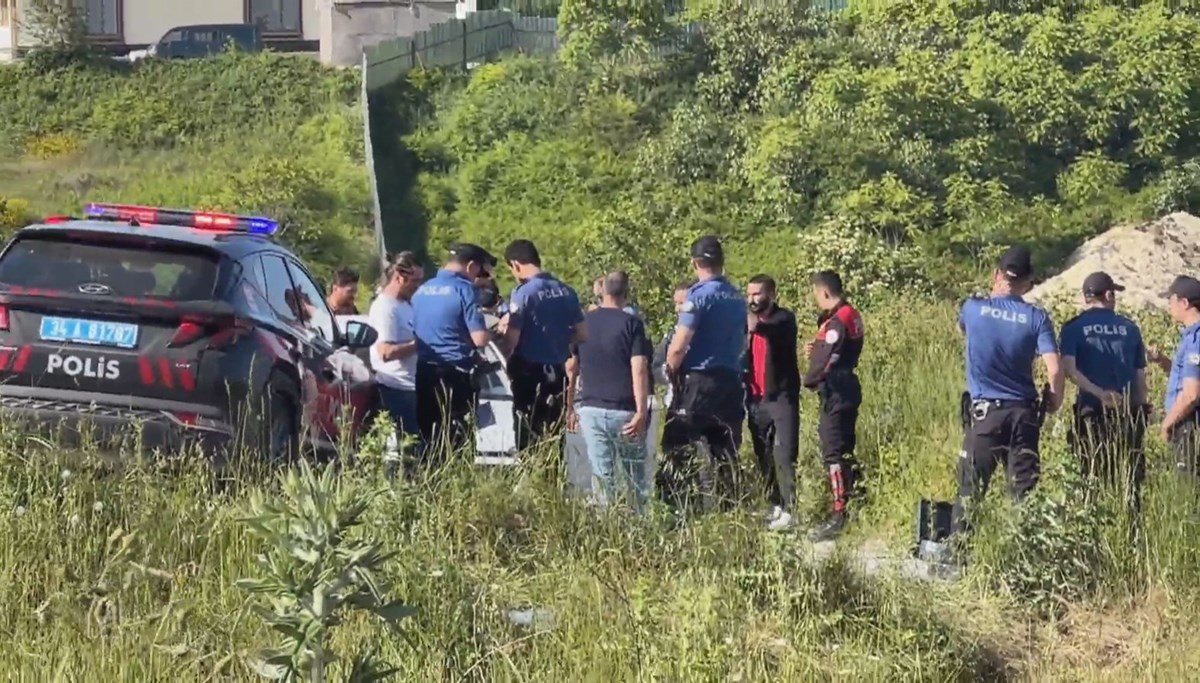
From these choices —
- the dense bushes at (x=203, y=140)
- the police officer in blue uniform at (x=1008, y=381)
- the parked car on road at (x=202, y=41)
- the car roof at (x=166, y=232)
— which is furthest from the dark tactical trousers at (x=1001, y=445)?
the parked car on road at (x=202, y=41)

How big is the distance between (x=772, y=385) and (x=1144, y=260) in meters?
11.3

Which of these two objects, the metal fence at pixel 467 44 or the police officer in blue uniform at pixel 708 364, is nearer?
the police officer in blue uniform at pixel 708 364

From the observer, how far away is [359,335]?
31.4 ft

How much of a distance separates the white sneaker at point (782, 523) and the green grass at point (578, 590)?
0.32ft

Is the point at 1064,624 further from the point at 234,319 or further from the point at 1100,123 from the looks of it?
the point at 1100,123

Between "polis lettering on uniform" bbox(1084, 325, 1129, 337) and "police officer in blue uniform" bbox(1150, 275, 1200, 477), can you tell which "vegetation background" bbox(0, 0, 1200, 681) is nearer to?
"police officer in blue uniform" bbox(1150, 275, 1200, 477)

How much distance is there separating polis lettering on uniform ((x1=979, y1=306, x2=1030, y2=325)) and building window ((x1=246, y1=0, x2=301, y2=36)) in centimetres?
3662

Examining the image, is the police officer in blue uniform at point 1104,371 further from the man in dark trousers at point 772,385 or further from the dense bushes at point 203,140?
the dense bushes at point 203,140

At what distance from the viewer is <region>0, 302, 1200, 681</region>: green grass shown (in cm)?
602

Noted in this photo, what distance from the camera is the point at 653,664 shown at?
5.95 m

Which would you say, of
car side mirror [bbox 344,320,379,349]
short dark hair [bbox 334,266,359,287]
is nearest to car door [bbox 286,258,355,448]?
car side mirror [bbox 344,320,379,349]

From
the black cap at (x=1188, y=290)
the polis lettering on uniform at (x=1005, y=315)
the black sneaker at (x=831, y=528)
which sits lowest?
the black sneaker at (x=831, y=528)

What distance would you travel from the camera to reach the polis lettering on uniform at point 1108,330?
8.77 metres

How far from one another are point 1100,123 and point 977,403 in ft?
60.5
